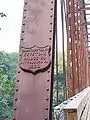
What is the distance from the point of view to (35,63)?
7.60 ft

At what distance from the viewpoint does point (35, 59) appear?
2336 millimetres

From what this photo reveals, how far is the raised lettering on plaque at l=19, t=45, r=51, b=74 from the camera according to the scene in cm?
230

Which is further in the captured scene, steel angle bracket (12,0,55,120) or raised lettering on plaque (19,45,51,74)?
raised lettering on plaque (19,45,51,74)

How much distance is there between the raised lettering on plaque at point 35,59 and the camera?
2.30 metres

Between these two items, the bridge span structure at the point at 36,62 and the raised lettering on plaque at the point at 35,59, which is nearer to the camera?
the bridge span structure at the point at 36,62

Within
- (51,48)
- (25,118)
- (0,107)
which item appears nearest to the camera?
(25,118)

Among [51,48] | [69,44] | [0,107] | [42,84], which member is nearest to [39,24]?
[51,48]

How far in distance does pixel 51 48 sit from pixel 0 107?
55.6 feet

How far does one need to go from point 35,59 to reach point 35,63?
3cm

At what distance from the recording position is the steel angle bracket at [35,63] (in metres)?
2.18

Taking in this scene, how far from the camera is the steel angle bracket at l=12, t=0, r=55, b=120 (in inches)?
85.9

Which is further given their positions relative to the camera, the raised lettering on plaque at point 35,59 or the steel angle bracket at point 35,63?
the raised lettering on plaque at point 35,59

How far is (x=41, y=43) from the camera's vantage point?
7.82ft

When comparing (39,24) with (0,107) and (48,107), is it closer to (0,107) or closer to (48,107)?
(48,107)
